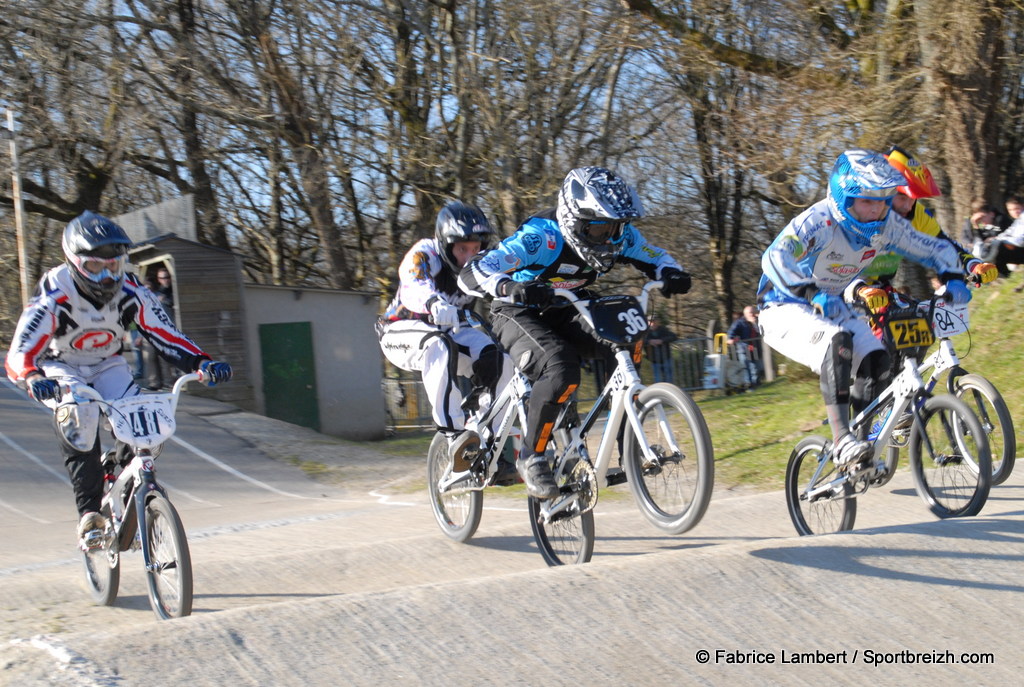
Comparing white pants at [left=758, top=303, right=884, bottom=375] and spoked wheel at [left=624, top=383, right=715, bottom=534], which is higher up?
white pants at [left=758, top=303, right=884, bottom=375]

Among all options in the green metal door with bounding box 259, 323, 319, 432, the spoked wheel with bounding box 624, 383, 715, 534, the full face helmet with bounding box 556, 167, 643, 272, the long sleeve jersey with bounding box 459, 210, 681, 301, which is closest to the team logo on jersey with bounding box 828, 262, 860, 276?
the long sleeve jersey with bounding box 459, 210, 681, 301

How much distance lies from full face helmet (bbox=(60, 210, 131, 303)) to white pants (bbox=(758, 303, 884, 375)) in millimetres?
3422

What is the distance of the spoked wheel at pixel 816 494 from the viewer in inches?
206

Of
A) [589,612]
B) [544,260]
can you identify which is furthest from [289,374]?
[589,612]

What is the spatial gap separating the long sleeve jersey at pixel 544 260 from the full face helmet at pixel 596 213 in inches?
3.4

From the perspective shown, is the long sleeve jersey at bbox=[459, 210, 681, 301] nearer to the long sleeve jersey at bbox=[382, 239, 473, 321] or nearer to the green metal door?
the long sleeve jersey at bbox=[382, 239, 473, 321]

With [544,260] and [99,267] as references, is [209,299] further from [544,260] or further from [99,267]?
[544,260]

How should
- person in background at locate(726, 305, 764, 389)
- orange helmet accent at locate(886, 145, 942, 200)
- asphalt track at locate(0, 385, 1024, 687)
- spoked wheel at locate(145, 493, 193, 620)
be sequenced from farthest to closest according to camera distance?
person in background at locate(726, 305, 764, 389) < orange helmet accent at locate(886, 145, 942, 200) < spoked wheel at locate(145, 493, 193, 620) < asphalt track at locate(0, 385, 1024, 687)

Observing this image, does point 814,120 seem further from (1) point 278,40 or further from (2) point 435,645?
(2) point 435,645

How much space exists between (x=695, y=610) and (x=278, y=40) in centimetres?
1686

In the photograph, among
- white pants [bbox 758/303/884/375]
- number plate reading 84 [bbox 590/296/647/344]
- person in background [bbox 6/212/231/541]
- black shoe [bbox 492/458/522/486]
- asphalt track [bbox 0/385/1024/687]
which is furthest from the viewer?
black shoe [bbox 492/458/522/486]

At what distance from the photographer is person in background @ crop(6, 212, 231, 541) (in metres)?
4.80

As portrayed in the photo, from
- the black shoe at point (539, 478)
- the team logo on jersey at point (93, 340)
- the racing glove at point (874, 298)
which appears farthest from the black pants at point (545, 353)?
the team logo on jersey at point (93, 340)

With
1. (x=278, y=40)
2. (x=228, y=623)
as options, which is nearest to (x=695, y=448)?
(x=228, y=623)
